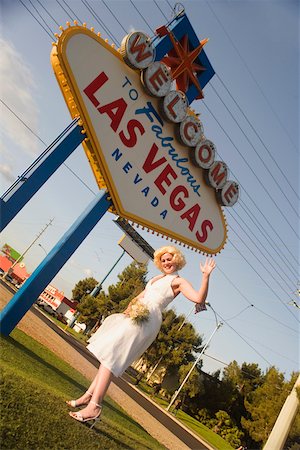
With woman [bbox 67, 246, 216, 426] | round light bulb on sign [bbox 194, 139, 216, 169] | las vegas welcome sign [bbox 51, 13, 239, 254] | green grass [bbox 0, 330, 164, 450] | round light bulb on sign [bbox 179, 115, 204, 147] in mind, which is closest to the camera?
green grass [bbox 0, 330, 164, 450]

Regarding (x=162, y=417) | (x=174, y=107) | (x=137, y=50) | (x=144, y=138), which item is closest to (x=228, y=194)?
(x=174, y=107)

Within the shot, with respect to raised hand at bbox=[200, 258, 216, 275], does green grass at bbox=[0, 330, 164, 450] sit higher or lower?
lower

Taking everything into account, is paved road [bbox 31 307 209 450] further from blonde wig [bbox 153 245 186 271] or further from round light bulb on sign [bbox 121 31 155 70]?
round light bulb on sign [bbox 121 31 155 70]

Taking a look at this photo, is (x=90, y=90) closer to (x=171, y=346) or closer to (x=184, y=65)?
(x=184, y=65)

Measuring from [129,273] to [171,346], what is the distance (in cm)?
909

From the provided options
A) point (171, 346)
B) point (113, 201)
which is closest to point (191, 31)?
point (113, 201)

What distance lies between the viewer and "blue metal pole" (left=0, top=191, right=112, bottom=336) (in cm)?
570

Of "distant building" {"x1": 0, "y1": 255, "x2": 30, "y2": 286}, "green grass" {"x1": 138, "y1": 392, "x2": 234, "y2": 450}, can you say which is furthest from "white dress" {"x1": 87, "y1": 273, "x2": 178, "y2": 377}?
"distant building" {"x1": 0, "y1": 255, "x2": 30, "y2": 286}

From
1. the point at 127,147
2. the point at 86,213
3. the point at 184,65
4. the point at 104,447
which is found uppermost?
the point at 184,65

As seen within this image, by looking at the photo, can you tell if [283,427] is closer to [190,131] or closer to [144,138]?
[190,131]

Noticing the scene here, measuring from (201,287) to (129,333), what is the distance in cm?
90

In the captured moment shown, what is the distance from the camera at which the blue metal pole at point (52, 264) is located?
5695 millimetres

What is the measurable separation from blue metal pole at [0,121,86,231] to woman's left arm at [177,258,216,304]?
131 inches

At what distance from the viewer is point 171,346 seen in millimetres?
28797
